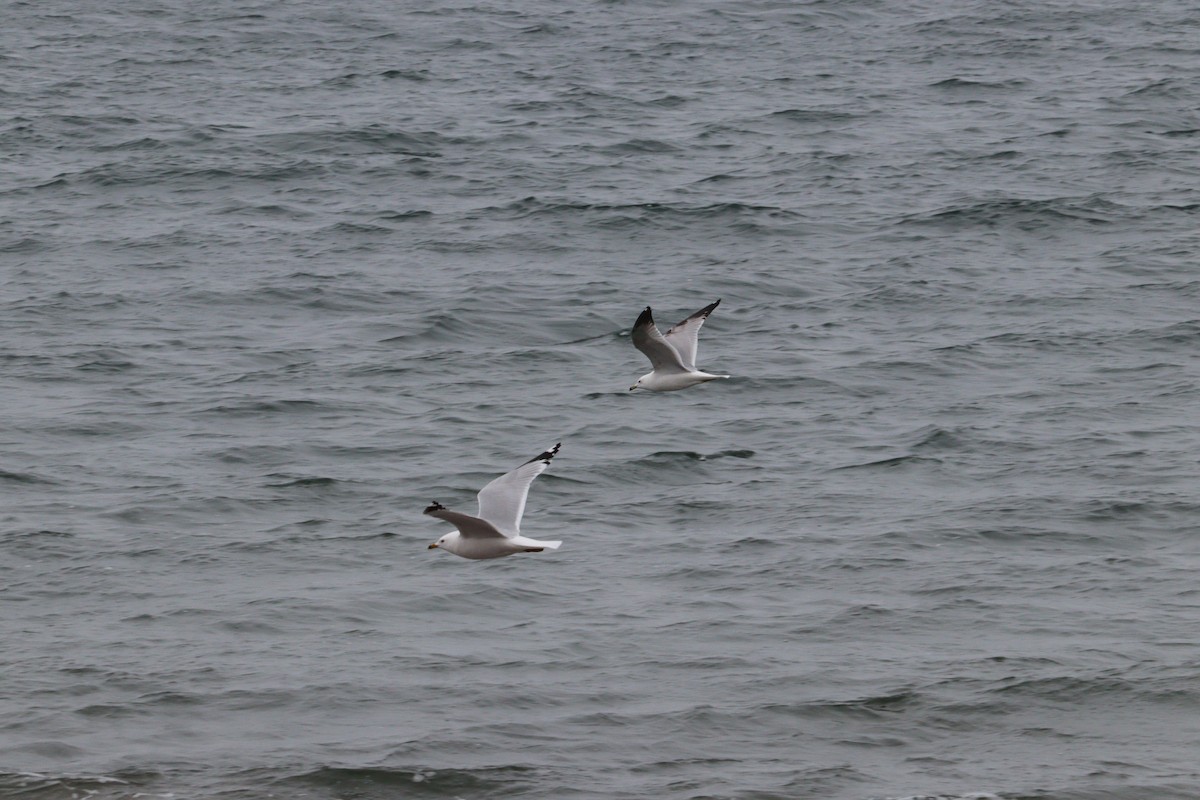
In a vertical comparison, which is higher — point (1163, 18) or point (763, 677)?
point (1163, 18)

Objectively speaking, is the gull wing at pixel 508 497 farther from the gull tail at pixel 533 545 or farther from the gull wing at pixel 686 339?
the gull wing at pixel 686 339

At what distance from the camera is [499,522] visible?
45.5ft

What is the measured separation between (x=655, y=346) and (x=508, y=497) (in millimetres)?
2569

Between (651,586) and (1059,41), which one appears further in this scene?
(1059,41)

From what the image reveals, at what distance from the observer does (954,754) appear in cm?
1434

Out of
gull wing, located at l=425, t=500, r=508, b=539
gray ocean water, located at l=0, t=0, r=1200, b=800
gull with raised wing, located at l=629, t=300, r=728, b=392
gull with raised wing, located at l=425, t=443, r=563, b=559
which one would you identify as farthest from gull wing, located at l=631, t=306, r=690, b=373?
gull wing, located at l=425, t=500, r=508, b=539

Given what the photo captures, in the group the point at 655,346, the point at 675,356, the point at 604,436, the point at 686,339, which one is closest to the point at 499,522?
the point at 655,346

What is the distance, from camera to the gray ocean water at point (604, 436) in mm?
14625

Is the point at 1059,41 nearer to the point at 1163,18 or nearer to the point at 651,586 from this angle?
the point at 1163,18

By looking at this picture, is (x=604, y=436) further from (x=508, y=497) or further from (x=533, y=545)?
(x=533, y=545)

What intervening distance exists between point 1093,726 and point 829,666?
6.53ft

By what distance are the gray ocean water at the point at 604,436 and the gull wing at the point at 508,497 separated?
65.6 inches

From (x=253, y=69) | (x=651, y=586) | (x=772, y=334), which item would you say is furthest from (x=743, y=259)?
(x=253, y=69)

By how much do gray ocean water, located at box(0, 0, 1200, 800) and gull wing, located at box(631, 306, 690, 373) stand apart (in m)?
1.74
